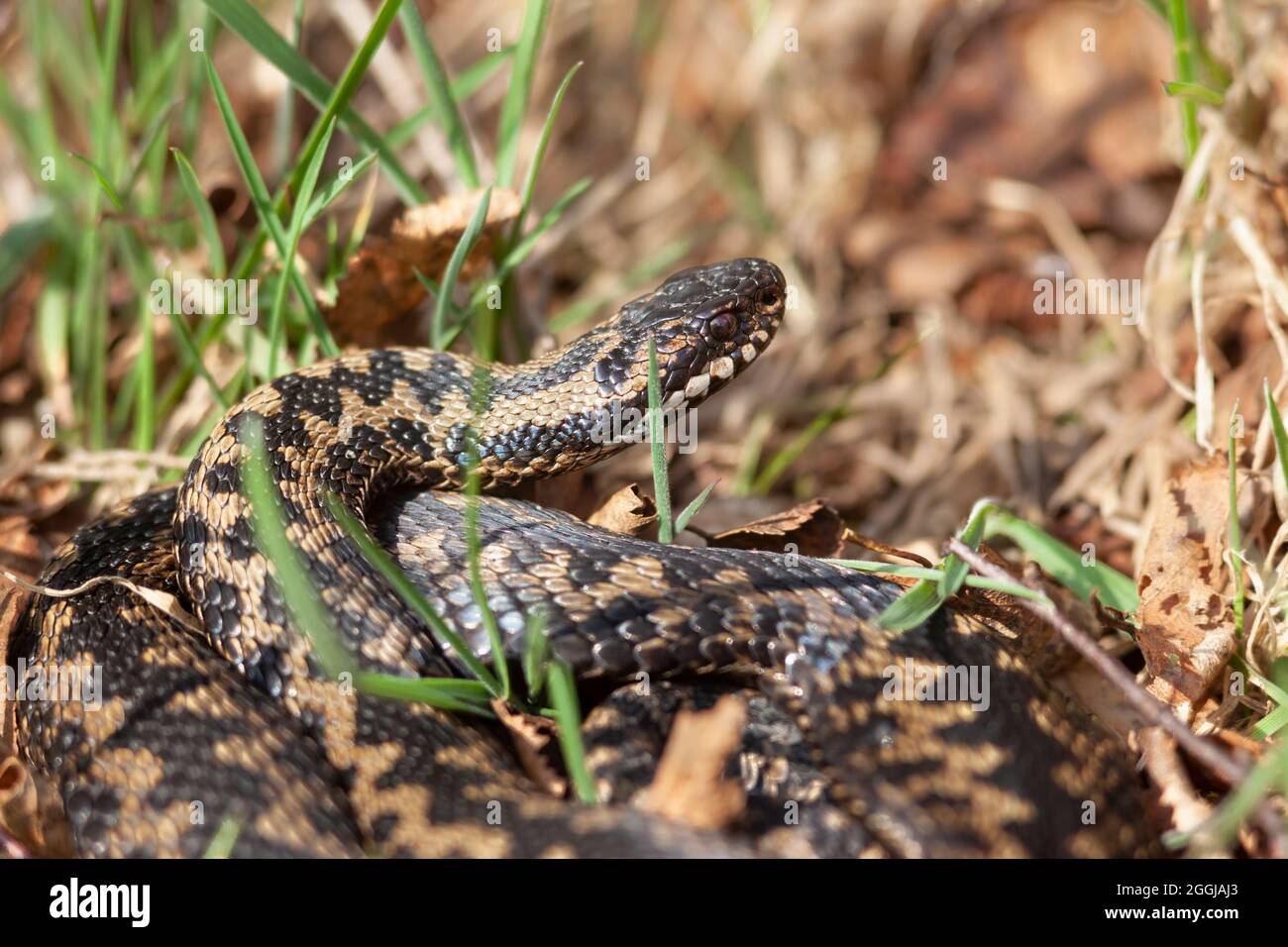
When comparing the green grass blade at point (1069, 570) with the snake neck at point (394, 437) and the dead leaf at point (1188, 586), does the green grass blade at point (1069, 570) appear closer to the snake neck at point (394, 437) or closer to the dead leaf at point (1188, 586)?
the dead leaf at point (1188, 586)

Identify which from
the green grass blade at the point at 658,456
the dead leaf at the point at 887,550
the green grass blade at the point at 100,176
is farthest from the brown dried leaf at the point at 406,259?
the dead leaf at the point at 887,550

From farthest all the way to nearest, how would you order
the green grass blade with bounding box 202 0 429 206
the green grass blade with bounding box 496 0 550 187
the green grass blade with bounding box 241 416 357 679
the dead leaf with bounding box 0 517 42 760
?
the green grass blade with bounding box 496 0 550 187
the green grass blade with bounding box 202 0 429 206
the dead leaf with bounding box 0 517 42 760
the green grass blade with bounding box 241 416 357 679

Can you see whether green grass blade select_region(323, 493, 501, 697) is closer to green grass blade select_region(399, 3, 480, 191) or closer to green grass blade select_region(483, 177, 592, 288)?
green grass blade select_region(483, 177, 592, 288)

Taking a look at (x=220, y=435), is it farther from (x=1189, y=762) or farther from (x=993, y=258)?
Result: (x=993, y=258)

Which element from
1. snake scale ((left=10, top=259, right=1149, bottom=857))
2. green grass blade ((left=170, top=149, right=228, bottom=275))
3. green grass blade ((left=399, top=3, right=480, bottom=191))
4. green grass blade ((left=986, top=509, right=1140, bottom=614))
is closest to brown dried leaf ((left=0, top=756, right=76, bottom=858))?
snake scale ((left=10, top=259, right=1149, bottom=857))

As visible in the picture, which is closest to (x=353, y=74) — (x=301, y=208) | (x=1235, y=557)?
(x=301, y=208)

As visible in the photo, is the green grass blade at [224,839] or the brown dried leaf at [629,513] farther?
the brown dried leaf at [629,513]
